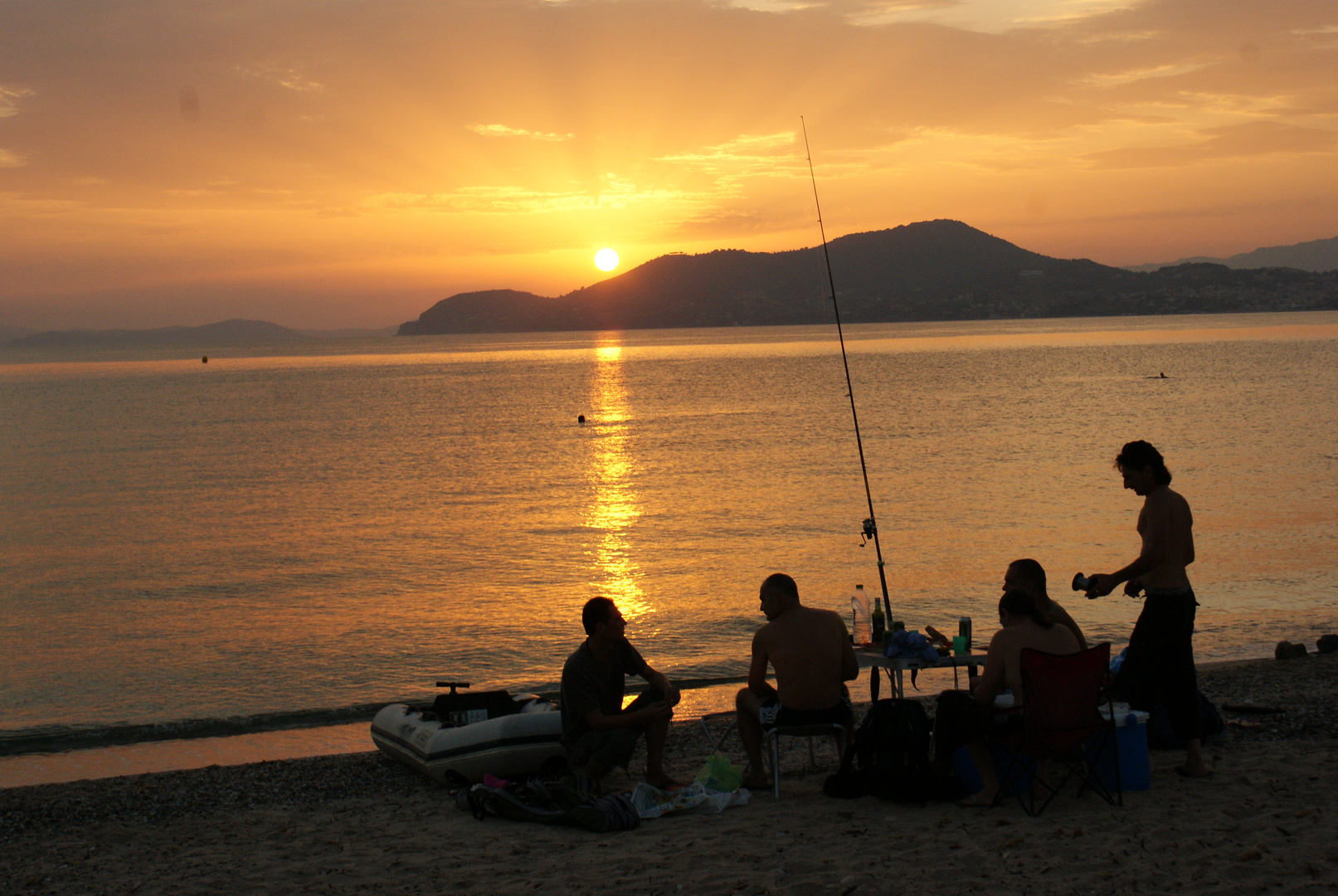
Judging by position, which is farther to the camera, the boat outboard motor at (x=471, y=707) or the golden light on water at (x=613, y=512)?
the golden light on water at (x=613, y=512)

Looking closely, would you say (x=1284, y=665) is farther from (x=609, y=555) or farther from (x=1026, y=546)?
(x=609, y=555)

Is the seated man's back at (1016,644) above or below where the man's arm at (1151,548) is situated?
below

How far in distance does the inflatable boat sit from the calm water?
3596mm

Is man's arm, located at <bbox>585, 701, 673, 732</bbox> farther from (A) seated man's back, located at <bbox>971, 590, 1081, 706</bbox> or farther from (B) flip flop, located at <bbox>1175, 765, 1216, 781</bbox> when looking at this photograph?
(B) flip flop, located at <bbox>1175, 765, 1216, 781</bbox>

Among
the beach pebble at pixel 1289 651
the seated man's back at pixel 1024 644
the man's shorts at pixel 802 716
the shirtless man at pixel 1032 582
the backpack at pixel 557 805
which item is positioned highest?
the shirtless man at pixel 1032 582

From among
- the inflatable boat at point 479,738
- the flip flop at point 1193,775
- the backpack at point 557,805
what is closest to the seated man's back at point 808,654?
the backpack at point 557,805

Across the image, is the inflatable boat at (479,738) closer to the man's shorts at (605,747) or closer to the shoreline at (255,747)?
the man's shorts at (605,747)

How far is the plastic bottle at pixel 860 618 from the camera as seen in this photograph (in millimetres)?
6770

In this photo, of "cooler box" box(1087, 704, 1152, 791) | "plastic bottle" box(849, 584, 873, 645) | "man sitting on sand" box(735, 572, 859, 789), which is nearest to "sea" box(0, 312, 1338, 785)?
"plastic bottle" box(849, 584, 873, 645)

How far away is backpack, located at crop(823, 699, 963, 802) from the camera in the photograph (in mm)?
5637

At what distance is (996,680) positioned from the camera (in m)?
5.47

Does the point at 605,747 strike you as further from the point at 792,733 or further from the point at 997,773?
the point at 997,773

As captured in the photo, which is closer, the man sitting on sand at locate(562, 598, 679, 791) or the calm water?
the man sitting on sand at locate(562, 598, 679, 791)

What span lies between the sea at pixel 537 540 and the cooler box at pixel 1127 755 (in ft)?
15.7
